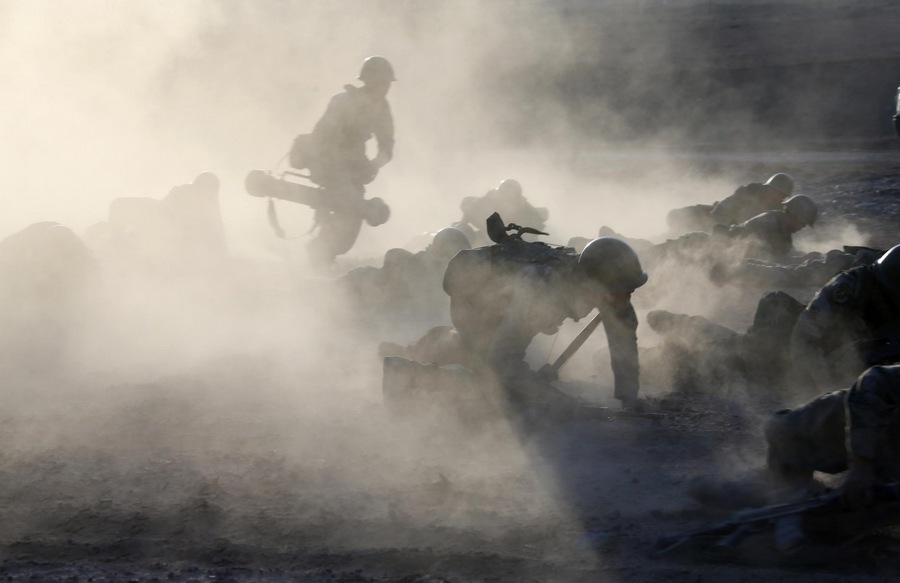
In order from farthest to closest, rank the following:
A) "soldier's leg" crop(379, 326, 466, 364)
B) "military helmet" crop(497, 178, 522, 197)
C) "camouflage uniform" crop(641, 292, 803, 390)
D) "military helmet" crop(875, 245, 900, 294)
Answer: "military helmet" crop(497, 178, 522, 197)
"soldier's leg" crop(379, 326, 466, 364)
"camouflage uniform" crop(641, 292, 803, 390)
"military helmet" crop(875, 245, 900, 294)

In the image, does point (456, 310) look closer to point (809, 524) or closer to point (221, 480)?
point (221, 480)

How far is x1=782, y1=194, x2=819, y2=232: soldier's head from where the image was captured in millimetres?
12594

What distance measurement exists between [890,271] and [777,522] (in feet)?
6.16

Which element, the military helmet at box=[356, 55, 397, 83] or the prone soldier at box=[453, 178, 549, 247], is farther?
the prone soldier at box=[453, 178, 549, 247]

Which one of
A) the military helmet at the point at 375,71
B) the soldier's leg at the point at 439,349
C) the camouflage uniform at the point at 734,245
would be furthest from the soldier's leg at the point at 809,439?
the military helmet at the point at 375,71

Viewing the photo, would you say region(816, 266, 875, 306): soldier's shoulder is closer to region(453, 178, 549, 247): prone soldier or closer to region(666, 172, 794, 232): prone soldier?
region(666, 172, 794, 232): prone soldier

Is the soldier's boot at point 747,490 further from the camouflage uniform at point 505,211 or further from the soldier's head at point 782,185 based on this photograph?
the soldier's head at point 782,185

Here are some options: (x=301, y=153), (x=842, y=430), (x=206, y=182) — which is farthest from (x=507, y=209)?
(x=842, y=430)

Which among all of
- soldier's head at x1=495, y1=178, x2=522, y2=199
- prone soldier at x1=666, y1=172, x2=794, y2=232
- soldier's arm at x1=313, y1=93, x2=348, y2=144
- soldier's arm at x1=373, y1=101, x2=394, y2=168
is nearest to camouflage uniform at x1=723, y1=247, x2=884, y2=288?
prone soldier at x1=666, y1=172, x2=794, y2=232

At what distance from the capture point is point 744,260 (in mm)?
11750

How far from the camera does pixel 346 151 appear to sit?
13664 millimetres

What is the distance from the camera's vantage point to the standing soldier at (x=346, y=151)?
13516mm

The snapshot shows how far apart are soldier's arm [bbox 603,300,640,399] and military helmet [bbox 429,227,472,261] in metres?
4.06

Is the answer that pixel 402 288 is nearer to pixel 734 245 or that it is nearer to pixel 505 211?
pixel 505 211
